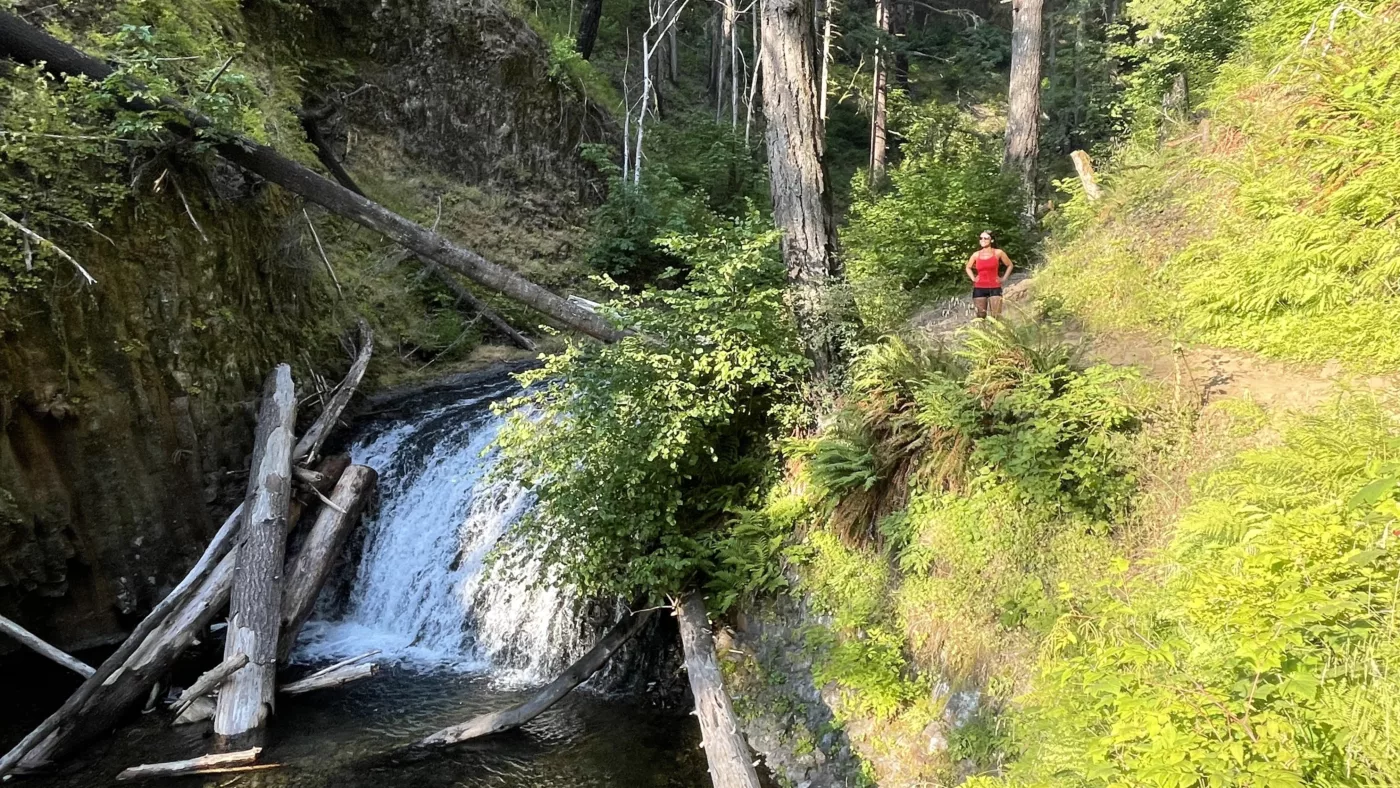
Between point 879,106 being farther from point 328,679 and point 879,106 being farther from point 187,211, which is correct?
point 328,679

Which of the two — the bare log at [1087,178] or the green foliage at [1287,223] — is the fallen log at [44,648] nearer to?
the green foliage at [1287,223]

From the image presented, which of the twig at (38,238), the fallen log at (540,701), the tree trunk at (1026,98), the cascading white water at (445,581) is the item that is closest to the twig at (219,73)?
the twig at (38,238)

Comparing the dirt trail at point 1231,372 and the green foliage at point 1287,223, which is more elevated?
the green foliage at point 1287,223

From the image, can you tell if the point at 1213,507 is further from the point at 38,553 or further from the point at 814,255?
the point at 38,553

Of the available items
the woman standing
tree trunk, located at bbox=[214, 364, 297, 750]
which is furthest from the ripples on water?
the woman standing

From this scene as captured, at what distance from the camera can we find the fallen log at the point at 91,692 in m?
6.55

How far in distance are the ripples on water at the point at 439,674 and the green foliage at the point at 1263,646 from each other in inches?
154

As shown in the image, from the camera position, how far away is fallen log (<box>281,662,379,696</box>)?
24.8 feet

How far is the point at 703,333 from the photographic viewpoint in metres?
6.74

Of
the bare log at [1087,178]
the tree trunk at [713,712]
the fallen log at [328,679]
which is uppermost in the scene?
the bare log at [1087,178]

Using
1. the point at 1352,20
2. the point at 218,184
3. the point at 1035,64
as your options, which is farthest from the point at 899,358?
the point at 218,184

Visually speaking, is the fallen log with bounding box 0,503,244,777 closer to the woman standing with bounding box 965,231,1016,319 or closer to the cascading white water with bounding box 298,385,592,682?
the cascading white water with bounding box 298,385,592,682

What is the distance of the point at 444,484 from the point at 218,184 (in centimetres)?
482

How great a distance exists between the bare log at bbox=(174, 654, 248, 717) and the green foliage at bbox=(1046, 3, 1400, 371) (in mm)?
8385
